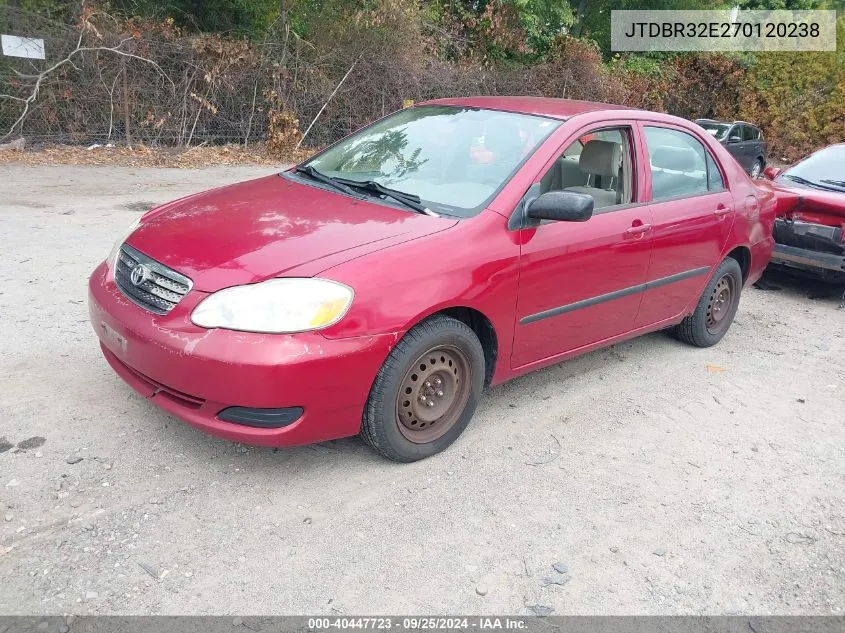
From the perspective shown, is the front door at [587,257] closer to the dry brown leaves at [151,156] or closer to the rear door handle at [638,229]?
the rear door handle at [638,229]

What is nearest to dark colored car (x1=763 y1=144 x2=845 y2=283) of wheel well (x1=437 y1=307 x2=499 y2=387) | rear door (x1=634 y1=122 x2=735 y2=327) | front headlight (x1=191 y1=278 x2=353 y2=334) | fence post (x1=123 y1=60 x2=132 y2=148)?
rear door (x1=634 y1=122 x2=735 y2=327)

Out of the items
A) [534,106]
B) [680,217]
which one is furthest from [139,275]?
[680,217]

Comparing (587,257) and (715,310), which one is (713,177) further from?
(587,257)

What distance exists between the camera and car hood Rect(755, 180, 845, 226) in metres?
6.69

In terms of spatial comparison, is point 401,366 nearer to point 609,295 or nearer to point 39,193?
point 609,295

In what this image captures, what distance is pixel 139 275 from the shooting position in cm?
332

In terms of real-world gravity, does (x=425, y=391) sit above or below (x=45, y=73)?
below

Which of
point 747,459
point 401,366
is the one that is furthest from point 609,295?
point 401,366

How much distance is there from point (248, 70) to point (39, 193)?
5.45m

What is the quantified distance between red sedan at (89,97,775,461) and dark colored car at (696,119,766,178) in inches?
461

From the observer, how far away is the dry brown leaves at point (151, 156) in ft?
37.0

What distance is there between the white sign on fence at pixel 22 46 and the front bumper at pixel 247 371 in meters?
9.80

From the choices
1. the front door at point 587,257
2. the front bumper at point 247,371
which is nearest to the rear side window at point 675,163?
the front door at point 587,257

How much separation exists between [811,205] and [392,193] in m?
4.84
